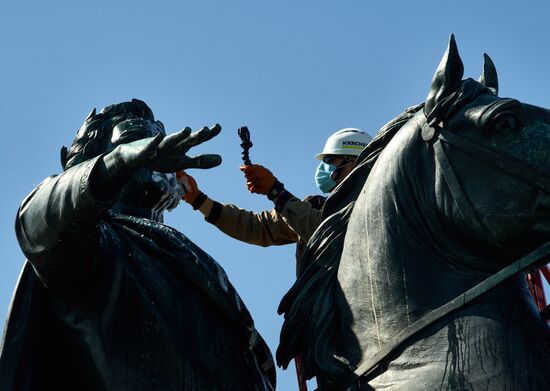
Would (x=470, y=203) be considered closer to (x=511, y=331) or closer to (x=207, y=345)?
(x=511, y=331)

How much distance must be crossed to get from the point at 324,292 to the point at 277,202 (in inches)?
181

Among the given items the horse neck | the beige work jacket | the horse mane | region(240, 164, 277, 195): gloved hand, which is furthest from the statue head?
region(240, 164, 277, 195): gloved hand

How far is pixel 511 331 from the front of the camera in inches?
249

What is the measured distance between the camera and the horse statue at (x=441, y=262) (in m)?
6.29

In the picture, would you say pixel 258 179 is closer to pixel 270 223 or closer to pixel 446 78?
pixel 270 223

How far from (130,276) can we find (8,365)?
725mm

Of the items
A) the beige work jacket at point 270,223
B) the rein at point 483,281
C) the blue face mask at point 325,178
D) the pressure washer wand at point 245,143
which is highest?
the pressure washer wand at point 245,143

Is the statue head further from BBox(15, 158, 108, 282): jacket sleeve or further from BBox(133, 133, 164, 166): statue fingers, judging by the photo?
BBox(133, 133, 164, 166): statue fingers

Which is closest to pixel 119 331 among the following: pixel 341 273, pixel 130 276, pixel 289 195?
pixel 130 276

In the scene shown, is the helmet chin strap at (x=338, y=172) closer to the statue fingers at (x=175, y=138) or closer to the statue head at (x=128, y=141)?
the statue head at (x=128, y=141)

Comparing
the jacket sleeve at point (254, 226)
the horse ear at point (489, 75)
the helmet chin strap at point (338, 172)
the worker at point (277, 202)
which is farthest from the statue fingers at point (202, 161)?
→ the jacket sleeve at point (254, 226)

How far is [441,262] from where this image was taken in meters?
6.62

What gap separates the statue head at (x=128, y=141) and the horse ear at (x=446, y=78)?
161cm

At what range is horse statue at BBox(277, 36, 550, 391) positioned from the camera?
6289 mm
